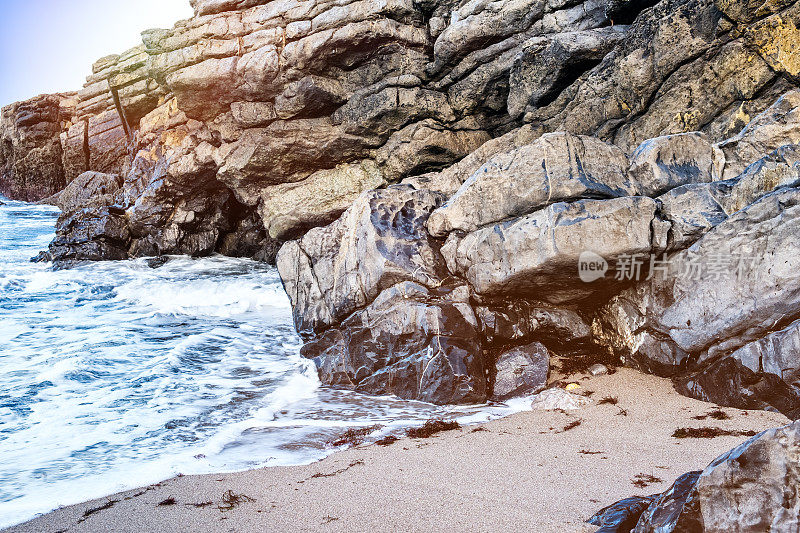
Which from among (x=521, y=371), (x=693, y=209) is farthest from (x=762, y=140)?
(x=521, y=371)

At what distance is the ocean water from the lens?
21.4ft

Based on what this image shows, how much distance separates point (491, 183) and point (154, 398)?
758 cm

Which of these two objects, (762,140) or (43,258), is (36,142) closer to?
(43,258)

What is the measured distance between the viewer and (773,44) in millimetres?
12508

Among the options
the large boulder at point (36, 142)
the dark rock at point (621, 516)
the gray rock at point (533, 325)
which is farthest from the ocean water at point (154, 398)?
the large boulder at point (36, 142)

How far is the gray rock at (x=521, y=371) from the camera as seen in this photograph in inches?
333

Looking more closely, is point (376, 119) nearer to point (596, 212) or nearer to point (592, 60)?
point (592, 60)

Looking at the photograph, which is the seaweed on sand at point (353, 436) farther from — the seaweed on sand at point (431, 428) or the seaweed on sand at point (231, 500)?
the seaweed on sand at point (231, 500)

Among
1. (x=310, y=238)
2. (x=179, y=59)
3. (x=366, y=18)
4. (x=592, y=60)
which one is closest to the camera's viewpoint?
(x=310, y=238)

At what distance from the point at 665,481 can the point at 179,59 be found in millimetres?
24674

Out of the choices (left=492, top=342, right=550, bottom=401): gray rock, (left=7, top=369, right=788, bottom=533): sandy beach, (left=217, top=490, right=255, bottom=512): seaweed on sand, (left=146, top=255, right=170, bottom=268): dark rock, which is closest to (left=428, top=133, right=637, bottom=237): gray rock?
(left=492, top=342, right=550, bottom=401): gray rock

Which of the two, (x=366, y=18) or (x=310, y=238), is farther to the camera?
(x=366, y=18)

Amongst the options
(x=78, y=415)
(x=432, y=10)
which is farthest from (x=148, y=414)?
(x=432, y=10)

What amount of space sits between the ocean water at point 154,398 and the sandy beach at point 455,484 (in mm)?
645
